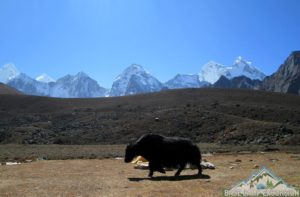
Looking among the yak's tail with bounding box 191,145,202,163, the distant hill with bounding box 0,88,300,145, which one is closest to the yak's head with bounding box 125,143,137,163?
the yak's tail with bounding box 191,145,202,163

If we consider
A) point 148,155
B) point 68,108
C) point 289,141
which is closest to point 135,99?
point 68,108

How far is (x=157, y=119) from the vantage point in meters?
73.2

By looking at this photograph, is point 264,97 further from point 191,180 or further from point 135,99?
point 191,180

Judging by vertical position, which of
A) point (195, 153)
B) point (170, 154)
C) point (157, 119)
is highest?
point (157, 119)

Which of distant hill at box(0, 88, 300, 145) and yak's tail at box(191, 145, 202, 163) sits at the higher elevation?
distant hill at box(0, 88, 300, 145)

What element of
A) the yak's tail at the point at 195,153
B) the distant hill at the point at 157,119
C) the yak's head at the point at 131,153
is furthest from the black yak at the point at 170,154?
the distant hill at the point at 157,119

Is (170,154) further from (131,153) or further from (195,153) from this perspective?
(131,153)

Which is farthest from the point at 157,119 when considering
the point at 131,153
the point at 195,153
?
the point at 195,153

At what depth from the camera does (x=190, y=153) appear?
61.8 feet

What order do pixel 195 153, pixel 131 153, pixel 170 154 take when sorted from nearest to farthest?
pixel 170 154
pixel 195 153
pixel 131 153

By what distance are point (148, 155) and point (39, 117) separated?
72891 millimetres

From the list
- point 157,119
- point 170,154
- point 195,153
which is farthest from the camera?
point 157,119

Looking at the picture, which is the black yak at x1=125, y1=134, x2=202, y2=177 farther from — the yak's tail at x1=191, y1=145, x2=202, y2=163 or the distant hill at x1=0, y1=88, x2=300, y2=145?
the distant hill at x1=0, y1=88, x2=300, y2=145

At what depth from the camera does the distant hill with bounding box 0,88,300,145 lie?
60.2m
